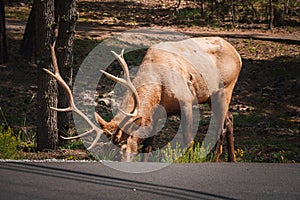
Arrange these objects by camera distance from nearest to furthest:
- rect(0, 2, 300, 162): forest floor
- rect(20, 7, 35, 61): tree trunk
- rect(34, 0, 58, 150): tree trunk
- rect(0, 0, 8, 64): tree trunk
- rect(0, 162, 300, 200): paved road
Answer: rect(0, 162, 300, 200): paved road < rect(34, 0, 58, 150): tree trunk < rect(0, 2, 300, 162): forest floor < rect(0, 0, 8, 64): tree trunk < rect(20, 7, 35, 61): tree trunk

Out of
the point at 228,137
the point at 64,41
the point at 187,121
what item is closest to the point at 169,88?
the point at 187,121

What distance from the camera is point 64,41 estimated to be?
10.7 metres

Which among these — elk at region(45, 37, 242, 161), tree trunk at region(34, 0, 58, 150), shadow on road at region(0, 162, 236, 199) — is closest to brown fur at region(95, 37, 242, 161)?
elk at region(45, 37, 242, 161)

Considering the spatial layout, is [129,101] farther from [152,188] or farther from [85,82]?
[85,82]

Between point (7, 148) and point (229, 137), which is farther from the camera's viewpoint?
point (229, 137)

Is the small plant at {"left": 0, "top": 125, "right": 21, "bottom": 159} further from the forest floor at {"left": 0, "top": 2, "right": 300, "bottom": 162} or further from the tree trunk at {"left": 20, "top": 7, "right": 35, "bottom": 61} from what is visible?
the tree trunk at {"left": 20, "top": 7, "right": 35, "bottom": 61}

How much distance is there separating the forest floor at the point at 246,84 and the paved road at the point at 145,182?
7.46 feet

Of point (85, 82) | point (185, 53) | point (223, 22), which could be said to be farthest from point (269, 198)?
point (223, 22)

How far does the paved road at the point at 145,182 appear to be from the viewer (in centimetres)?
670

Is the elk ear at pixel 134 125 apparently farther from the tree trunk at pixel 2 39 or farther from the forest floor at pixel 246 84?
the tree trunk at pixel 2 39

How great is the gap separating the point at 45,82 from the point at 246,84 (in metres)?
8.83

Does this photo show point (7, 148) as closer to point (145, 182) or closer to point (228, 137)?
point (145, 182)

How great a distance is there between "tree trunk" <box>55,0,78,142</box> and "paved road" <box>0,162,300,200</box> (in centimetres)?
282

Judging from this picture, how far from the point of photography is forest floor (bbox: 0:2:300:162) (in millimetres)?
12986
